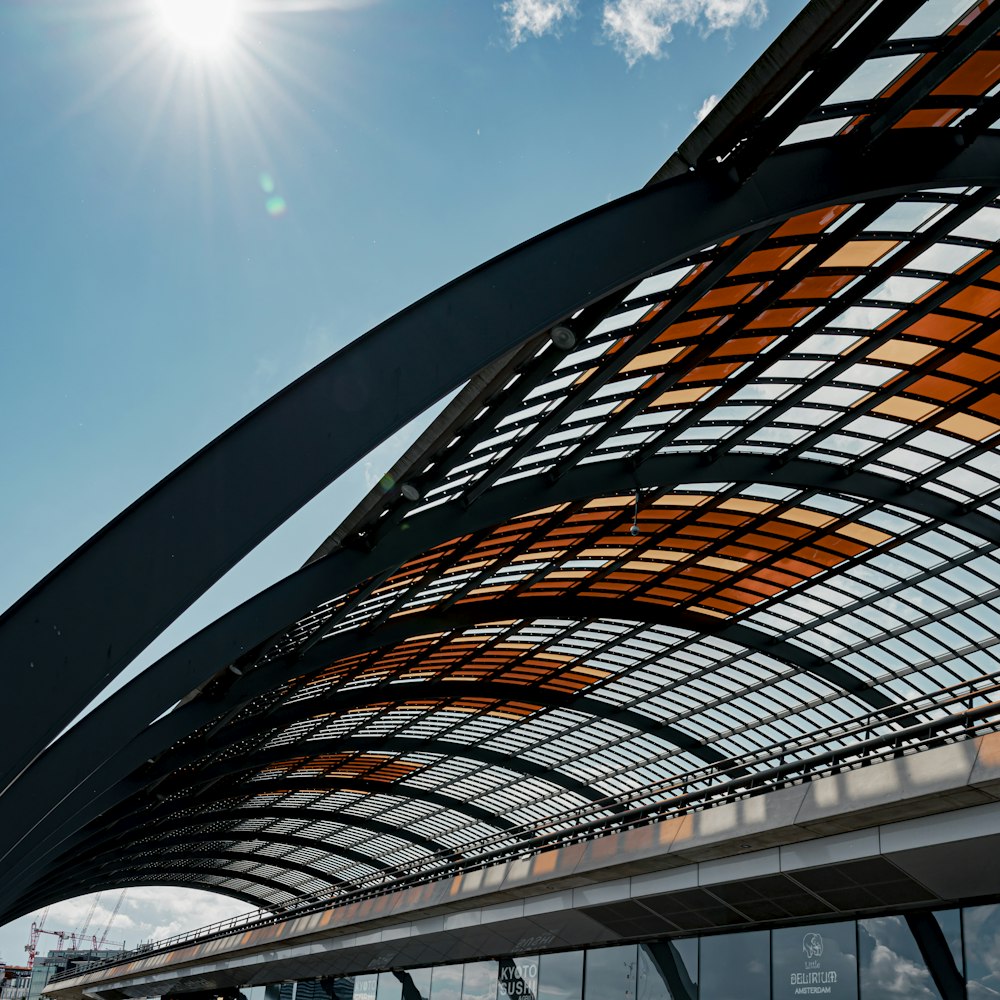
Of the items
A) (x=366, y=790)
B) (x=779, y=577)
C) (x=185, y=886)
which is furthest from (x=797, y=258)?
(x=185, y=886)

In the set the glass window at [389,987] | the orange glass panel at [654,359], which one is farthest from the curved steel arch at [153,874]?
the orange glass panel at [654,359]

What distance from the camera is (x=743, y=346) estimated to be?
21906 millimetres

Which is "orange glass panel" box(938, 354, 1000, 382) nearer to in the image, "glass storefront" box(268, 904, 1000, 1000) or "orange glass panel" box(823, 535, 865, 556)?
"orange glass panel" box(823, 535, 865, 556)

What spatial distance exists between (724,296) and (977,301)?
20.2 ft

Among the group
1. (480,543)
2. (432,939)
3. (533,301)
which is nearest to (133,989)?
(432,939)

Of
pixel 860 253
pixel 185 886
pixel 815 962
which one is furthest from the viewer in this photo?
pixel 185 886

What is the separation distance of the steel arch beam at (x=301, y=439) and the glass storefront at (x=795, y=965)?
12.9 m

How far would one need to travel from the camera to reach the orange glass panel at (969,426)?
26234 millimetres

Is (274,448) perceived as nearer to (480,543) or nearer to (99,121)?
(99,121)

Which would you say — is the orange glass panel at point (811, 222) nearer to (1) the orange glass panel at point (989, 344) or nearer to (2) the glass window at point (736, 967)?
(1) the orange glass panel at point (989, 344)

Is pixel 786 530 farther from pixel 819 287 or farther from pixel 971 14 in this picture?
pixel 971 14

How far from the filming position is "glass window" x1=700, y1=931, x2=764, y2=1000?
21266 mm

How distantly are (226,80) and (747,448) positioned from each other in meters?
22.4

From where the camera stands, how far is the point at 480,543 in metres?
29.2
